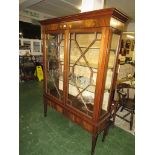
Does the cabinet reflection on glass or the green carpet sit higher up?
the cabinet reflection on glass

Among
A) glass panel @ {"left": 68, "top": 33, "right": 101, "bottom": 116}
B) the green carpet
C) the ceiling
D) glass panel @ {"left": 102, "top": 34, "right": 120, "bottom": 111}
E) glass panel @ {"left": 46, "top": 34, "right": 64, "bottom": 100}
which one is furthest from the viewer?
the ceiling

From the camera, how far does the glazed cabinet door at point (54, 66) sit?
2.52 meters

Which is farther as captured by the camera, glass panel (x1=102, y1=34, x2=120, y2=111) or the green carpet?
the green carpet

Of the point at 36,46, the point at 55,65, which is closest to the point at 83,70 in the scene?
the point at 55,65

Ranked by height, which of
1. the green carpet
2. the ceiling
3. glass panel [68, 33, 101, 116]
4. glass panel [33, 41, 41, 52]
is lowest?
the green carpet

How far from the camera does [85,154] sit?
2.13 meters

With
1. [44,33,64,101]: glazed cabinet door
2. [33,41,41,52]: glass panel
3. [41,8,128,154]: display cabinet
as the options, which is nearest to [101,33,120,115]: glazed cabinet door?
[41,8,128,154]: display cabinet

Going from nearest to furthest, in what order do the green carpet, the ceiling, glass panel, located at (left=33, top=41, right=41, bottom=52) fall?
the green carpet
the ceiling
glass panel, located at (left=33, top=41, right=41, bottom=52)

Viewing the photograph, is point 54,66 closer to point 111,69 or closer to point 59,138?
point 111,69

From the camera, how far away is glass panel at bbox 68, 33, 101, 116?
2.03m

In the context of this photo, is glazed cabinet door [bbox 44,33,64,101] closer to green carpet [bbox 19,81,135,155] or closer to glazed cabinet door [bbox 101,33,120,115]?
green carpet [bbox 19,81,135,155]
